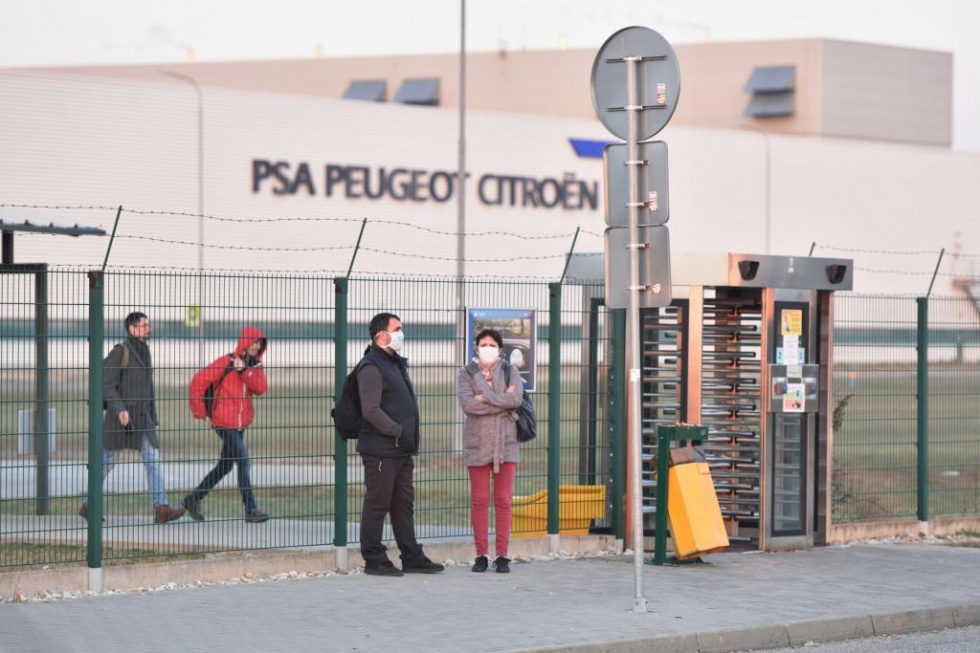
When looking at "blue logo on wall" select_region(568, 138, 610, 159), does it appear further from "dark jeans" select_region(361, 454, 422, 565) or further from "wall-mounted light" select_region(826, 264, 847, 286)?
"dark jeans" select_region(361, 454, 422, 565)

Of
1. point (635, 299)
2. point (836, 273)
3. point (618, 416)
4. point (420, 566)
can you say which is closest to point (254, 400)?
point (420, 566)

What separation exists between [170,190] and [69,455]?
141 ft

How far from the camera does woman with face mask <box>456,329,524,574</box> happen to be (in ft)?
36.6

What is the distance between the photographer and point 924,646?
9352 mm

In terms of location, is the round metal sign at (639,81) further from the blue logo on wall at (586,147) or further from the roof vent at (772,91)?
the roof vent at (772,91)

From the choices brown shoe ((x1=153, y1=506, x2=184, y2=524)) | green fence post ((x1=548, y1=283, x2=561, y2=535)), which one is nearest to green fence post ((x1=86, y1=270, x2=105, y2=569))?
brown shoe ((x1=153, y1=506, x2=184, y2=524))

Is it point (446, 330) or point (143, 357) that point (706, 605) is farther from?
point (143, 357)

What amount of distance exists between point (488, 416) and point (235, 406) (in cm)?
187

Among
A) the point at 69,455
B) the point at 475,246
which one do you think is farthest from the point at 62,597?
the point at 475,246

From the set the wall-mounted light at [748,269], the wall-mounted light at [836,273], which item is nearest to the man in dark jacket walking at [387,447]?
the wall-mounted light at [748,269]

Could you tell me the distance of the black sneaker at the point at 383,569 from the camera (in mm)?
11023

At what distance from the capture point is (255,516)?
1131 centimetres

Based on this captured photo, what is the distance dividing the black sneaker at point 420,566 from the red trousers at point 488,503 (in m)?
0.37

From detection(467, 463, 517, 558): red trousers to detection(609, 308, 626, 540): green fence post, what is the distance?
150 cm
